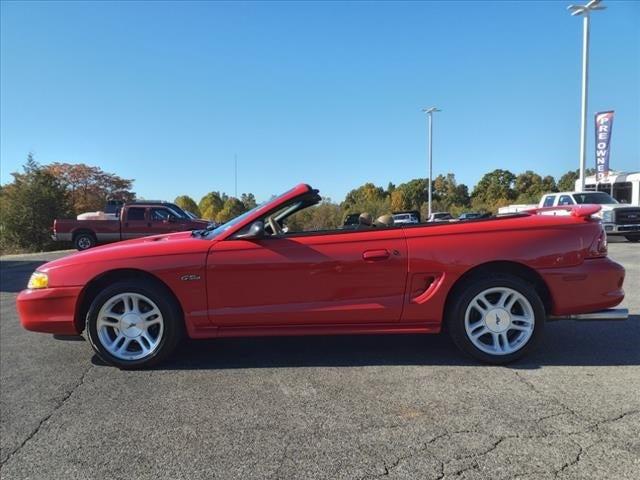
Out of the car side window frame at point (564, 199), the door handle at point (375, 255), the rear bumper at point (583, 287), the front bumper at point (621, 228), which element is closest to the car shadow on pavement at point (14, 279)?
the door handle at point (375, 255)

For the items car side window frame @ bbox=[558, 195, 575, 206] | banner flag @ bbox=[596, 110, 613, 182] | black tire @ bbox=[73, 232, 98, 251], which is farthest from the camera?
banner flag @ bbox=[596, 110, 613, 182]

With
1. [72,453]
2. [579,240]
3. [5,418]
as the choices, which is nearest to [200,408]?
[72,453]

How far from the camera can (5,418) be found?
3.47 m

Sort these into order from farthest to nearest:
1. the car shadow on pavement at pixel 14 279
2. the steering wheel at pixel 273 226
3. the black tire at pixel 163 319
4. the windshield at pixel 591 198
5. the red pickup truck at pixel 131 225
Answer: the red pickup truck at pixel 131 225, the windshield at pixel 591 198, the car shadow on pavement at pixel 14 279, the steering wheel at pixel 273 226, the black tire at pixel 163 319

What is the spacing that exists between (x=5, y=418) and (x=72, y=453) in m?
0.91

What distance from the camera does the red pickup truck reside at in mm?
20297

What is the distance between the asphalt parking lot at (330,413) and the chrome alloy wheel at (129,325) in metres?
0.20

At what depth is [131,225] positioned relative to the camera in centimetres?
2047

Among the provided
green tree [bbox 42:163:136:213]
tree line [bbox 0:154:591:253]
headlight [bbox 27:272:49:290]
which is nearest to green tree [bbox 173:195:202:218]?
tree line [bbox 0:154:591:253]

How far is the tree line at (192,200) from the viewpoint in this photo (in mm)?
33281

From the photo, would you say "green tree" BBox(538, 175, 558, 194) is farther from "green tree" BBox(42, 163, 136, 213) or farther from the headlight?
the headlight

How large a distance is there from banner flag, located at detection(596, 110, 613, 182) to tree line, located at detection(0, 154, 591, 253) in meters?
11.9

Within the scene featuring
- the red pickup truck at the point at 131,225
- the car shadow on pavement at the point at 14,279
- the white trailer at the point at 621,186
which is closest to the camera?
the car shadow on pavement at the point at 14,279

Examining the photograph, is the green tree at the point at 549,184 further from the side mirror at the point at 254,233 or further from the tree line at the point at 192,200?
the side mirror at the point at 254,233
